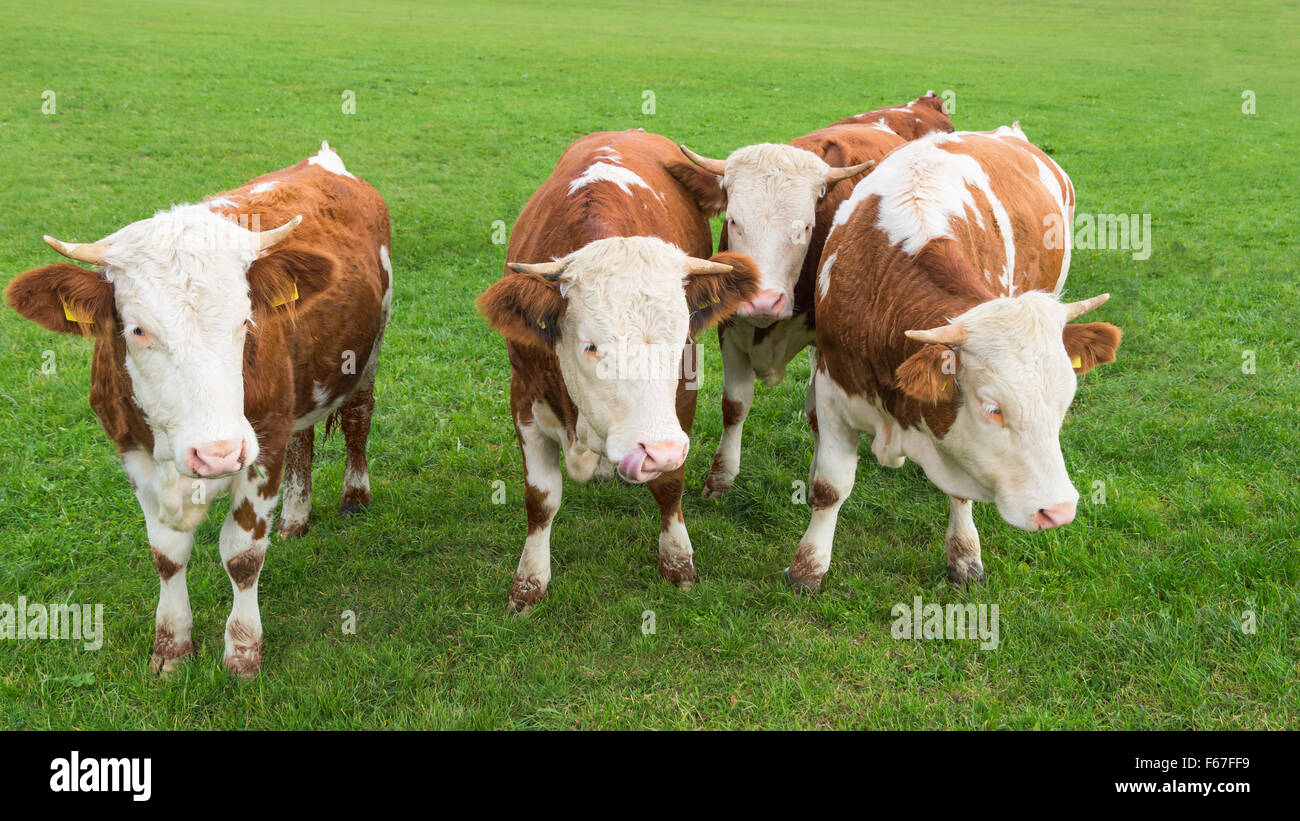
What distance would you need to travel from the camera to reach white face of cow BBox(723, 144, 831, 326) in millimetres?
5371

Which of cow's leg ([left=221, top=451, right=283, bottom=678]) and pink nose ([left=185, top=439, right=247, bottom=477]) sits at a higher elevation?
pink nose ([left=185, top=439, right=247, bottom=477])

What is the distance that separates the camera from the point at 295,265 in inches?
156

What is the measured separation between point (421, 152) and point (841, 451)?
13.5 meters

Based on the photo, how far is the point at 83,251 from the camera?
136 inches

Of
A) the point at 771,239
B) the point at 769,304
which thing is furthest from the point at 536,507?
the point at 771,239

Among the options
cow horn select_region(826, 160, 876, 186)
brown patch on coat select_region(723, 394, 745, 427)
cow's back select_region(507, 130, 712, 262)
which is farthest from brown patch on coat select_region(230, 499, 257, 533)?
cow horn select_region(826, 160, 876, 186)

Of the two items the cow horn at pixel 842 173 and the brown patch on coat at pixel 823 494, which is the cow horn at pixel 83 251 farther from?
the cow horn at pixel 842 173

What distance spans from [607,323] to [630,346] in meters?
0.14

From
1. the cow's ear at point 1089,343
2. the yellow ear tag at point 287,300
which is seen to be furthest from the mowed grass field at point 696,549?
the yellow ear tag at point 287,300

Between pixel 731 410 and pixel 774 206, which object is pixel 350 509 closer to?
pixel 731 410

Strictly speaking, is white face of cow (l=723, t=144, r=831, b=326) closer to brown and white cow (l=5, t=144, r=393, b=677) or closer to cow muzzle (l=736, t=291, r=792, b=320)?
cow muzzle (l=736, t=291, r=792, b=320)

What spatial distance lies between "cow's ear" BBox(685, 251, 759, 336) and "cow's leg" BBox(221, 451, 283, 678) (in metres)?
2.05

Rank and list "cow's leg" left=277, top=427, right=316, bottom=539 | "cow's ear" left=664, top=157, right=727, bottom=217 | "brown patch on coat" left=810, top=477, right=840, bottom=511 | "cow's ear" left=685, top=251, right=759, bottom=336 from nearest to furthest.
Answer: "cow's ear" left=685, top=251, right=759, bottom=336 → "brown patch on coat" left=810, top=477, right=840, bottom=511 → "cow's leg" left=277, top=427, right=316, bottom=539 → "cow's ear" left=664, top=157, right=727, bottom=217
